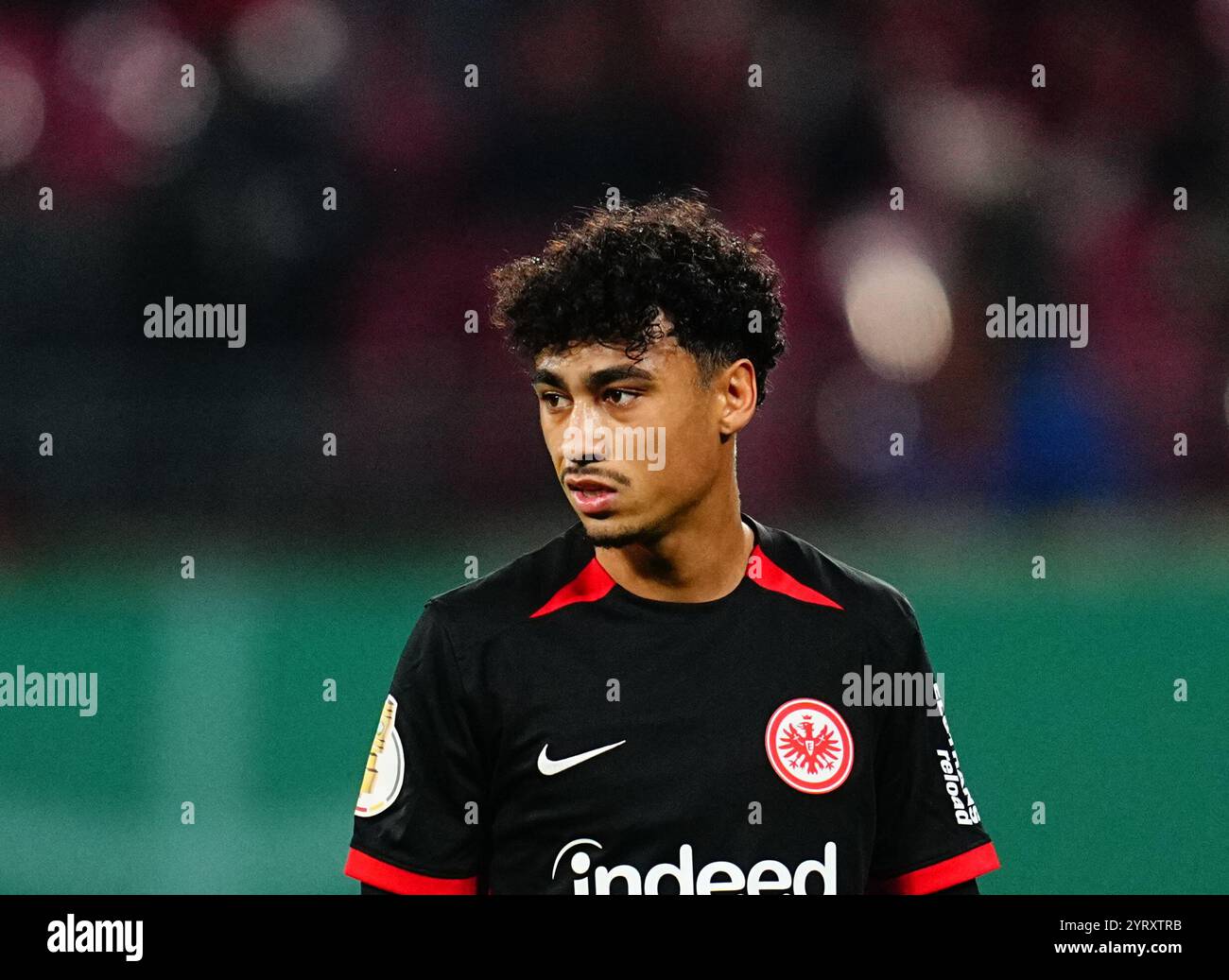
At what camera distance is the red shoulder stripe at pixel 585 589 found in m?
3.17

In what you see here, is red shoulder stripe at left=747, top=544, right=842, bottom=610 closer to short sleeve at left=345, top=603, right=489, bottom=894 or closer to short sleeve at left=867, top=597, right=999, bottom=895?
short sleeve at left=867, top=597, right=999, bottom=895

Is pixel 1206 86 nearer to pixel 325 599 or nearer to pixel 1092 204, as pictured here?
pixel 1092 204

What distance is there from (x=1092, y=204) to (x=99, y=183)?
14.1 ft

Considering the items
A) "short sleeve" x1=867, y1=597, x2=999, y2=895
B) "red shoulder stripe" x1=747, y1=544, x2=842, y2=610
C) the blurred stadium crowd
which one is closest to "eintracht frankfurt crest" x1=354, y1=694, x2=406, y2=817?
"red shoulder stripe" x1=747, y1=544, x2=842, y2=610

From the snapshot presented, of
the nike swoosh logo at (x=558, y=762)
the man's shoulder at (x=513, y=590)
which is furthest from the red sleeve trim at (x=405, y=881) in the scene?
the man's shoulder at (x=513, y=590)

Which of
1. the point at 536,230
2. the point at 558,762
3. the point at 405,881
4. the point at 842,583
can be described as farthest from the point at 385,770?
the point at 536,230

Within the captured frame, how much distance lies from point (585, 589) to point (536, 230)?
273cm

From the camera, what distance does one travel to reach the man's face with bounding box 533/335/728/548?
10.0 feet

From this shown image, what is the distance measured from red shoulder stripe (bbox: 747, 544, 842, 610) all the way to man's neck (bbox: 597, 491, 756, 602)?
63 millimetres

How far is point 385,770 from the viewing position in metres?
3.11

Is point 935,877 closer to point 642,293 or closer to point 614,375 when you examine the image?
point 614,375

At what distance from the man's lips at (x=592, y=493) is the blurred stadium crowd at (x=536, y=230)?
7.35 ft

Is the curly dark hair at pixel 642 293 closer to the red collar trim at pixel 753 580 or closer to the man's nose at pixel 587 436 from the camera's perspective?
the man's nose at pixel 587 436

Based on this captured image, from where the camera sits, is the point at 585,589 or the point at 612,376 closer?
the point at 612,376
